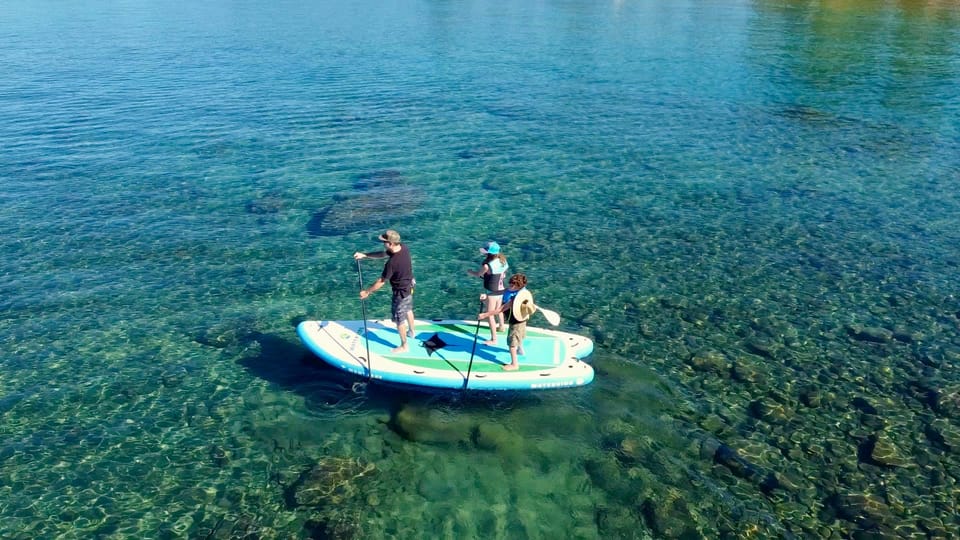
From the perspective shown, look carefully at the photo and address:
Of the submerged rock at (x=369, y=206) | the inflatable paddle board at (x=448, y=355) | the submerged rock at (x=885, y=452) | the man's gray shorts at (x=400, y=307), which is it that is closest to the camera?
the submerged rock at (x=885, y=452)

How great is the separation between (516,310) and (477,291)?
5.73m

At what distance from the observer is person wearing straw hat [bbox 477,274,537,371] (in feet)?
46.1

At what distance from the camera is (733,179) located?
28.6 metres

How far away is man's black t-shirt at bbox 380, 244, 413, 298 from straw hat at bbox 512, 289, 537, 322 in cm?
253

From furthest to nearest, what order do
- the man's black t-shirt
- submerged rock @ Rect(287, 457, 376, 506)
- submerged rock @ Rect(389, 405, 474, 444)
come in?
the man's black t-shirt < submerged rock @ Rect(389, 405, 474, 444) < submerged rock @ Rect(287, 457, 376, 506)

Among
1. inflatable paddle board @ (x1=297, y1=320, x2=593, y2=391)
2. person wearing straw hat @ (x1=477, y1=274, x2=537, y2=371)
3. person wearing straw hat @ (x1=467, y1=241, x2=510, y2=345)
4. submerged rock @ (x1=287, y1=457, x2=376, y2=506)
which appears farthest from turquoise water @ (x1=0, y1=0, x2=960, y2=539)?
person wearing straw hat @ (x1=467, y1=241, x2=510, y2=345)

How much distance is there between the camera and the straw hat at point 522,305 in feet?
46.2

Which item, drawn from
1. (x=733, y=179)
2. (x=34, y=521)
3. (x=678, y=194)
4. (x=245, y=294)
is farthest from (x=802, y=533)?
(x=733, y=179)

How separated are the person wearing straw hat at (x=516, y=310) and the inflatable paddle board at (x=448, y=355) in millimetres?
528

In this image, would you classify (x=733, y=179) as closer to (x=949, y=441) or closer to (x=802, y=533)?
(x=949, y=441)

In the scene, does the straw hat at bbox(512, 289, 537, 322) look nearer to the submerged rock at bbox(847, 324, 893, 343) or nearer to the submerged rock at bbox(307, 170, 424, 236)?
the submerged rock at bbox(847, 324, 893, 343)

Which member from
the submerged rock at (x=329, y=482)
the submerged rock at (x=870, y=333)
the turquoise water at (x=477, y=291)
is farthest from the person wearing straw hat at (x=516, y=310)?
the submerged rock at (x=870, y=333)

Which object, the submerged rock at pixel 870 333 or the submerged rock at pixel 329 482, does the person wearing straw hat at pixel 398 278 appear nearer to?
the submerged rock at pixel 329 482

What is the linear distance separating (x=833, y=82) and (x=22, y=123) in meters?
51.2
